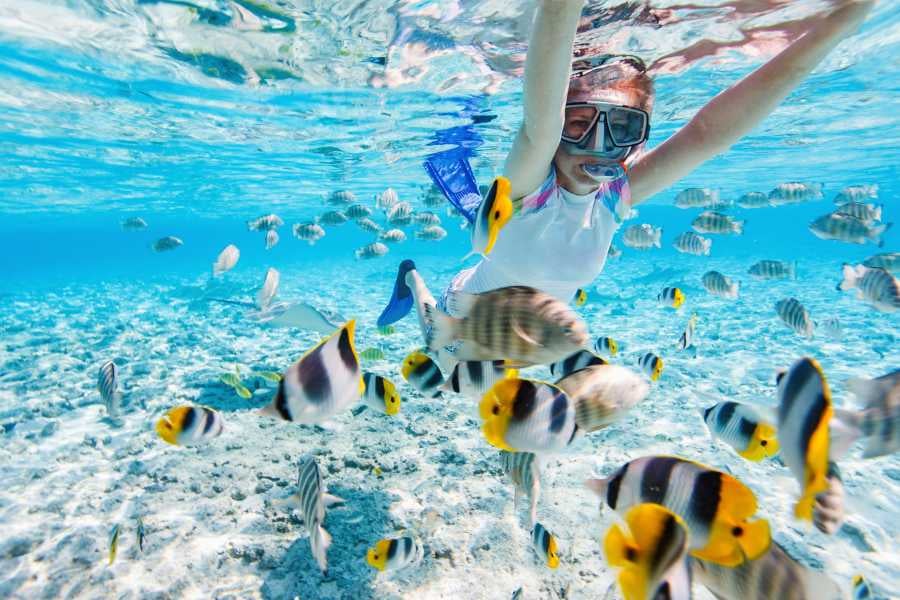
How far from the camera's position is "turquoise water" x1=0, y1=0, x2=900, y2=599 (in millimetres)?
4641

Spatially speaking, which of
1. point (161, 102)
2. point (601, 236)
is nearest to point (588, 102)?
point (601, 236)

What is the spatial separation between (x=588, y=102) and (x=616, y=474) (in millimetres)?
2611

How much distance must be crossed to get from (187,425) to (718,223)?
29.6ft

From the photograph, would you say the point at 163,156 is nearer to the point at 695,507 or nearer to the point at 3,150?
the point at 3,150

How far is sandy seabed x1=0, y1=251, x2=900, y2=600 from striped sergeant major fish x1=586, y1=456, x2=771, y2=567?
29 centimetres

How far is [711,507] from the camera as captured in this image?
5.32ft

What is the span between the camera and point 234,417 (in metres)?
7.87

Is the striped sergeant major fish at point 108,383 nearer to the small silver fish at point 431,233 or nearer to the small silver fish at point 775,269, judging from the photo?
the small silver fish at point 431,233

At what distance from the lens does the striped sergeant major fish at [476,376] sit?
108 inches

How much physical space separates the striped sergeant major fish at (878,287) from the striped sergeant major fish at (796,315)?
646 millimetres

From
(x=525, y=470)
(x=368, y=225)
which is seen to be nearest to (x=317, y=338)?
(x=368, y=225)

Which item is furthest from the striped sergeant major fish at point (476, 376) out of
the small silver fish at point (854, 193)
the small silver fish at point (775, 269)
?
the small silver fish at point (854, 193)

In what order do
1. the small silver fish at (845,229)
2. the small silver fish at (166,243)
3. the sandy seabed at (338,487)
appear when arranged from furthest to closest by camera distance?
the small silver fish at (166,243) → the small silver fish at (845,229) → the sandy seabed at (338,487)

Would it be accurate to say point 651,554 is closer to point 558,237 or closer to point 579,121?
point 558,237
